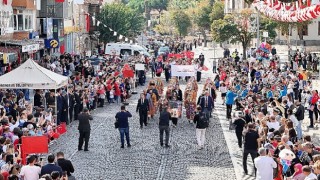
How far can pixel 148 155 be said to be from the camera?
80.6 ft

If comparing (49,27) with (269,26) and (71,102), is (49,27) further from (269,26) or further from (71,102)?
(71,102)

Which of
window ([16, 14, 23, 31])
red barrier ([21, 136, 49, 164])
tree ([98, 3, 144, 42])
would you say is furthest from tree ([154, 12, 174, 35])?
red barrier ([21, 136, 49, 164])

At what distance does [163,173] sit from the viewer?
71.8ft

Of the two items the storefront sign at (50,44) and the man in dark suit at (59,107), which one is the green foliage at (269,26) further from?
the man in dark suit at (59,107)

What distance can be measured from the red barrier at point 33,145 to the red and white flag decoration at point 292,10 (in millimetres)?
13493

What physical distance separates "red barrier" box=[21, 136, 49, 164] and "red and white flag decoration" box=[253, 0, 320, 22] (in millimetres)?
13493

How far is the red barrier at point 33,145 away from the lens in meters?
19.6

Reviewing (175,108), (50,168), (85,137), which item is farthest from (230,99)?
(50,168)

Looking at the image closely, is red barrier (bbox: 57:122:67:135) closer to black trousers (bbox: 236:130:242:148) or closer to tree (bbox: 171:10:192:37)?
black trousers (bbox: 236:130:242:148)

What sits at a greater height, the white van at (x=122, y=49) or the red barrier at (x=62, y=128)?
the white van at (x=122, y=49)

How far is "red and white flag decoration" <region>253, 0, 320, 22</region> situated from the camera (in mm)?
29828

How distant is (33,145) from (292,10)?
17.7 m

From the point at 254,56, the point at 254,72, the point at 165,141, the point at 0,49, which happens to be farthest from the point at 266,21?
the point at 165,141

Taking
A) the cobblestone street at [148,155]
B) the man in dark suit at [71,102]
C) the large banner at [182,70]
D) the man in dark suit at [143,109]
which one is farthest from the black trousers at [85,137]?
the large banner at [182,70]
